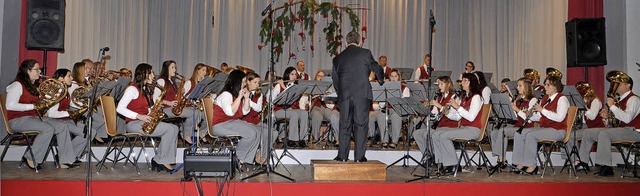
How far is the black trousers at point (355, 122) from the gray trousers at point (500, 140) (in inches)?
82.9

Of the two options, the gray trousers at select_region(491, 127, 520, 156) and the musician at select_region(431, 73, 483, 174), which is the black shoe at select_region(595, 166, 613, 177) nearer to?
the gray trousers at select_region(491, 127, 520, 156)

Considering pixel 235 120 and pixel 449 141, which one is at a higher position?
pixel 235 120

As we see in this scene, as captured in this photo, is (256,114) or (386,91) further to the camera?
(256,114)

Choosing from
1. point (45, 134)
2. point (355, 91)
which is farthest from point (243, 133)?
point (45, 134)

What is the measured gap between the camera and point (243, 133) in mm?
6750

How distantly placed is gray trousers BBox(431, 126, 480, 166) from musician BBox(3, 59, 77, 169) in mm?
4320

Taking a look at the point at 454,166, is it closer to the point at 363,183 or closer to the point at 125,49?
the point at 363,183

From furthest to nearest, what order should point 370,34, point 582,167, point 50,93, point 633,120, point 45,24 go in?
point 370,34 < point 45,24 < point 582,167 < point 633,120 < point 50,93

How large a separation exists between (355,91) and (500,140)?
2358mm

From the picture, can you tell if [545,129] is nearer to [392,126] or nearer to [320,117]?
[392,126]

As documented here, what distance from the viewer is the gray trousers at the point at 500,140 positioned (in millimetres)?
7562

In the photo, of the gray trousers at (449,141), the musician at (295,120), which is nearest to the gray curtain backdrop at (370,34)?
the musician at (295,120)

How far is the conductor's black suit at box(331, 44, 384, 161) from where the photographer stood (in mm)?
6469

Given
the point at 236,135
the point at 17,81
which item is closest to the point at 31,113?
the point at 17,81
